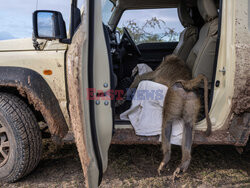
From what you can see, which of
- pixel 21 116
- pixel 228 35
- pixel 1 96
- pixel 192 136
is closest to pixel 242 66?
pixel 228 35

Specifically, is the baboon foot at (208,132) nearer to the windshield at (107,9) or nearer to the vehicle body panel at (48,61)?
the vehicle body panel at (48,61)

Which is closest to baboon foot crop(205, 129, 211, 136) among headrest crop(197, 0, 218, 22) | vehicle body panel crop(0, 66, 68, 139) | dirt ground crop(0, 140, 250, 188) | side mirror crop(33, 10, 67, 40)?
dirt ground crop(0, 140, 250, 188)

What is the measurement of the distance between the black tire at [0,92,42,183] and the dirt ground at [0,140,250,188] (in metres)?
0.18

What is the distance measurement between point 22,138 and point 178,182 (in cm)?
144

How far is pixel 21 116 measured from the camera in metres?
1.82

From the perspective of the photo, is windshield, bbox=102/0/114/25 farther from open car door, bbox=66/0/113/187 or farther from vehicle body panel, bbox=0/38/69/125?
open car door, bbox=66/0/113/187

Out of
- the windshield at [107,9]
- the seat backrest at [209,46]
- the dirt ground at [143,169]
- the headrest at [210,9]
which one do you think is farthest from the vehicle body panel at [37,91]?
the headrest at [210,9]

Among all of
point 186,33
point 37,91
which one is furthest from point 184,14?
point 37,91

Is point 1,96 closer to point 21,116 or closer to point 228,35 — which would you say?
point 21,116

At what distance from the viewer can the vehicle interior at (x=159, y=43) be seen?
7.21 ft

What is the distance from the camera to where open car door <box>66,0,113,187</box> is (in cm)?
137

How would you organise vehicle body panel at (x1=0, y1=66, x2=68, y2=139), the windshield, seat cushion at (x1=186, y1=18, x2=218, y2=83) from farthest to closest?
the windshield
seat cushion at (x1=186, y1=18, x2=218, y2=83)
vehicle body panel at (x1=0, y1=66, x2=68, y2=139)

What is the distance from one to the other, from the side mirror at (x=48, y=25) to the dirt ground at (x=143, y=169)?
1.32m

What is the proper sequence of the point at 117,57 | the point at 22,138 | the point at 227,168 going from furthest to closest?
the point at 117,57
the point at 227,168
the point at 22,138
